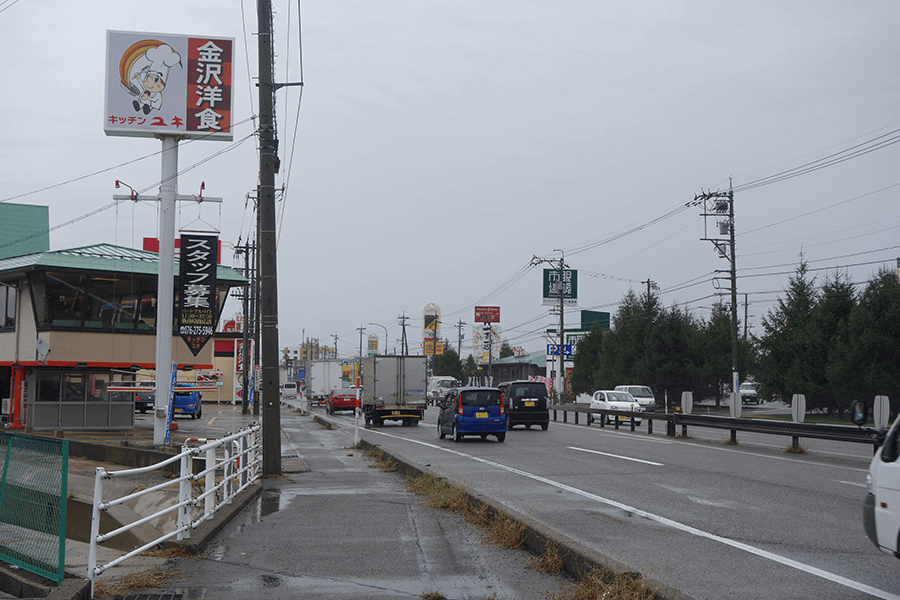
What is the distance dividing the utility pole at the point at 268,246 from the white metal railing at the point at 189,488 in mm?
940

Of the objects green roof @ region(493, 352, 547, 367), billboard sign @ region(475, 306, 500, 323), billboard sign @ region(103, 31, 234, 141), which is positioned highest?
billboard sign @ region(103, 31, 234, 141)

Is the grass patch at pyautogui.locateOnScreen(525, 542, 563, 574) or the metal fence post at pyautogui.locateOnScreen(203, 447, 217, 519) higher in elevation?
the metal fence post at pyautogui.locateOnScreen(203, 447, 217, 519)

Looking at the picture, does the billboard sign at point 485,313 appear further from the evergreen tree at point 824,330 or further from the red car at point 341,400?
the evergreen tree at point 824,330

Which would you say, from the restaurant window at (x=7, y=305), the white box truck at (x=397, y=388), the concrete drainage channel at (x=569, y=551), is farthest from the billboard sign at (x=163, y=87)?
the concrete drainage channel at (x=569, y=551)

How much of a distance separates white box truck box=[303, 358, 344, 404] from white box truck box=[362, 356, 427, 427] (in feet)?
93.1

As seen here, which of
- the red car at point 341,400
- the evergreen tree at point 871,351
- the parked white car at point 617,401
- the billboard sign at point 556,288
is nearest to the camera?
the parked white car at point 617,401

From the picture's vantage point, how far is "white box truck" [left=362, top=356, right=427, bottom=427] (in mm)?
38781

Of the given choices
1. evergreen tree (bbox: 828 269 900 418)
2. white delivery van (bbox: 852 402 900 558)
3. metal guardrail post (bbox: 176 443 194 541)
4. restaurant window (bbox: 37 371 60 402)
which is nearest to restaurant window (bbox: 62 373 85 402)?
restaurant window (bbox: 37 371 60 402)

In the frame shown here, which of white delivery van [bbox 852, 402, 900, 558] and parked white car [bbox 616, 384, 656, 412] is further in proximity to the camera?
parked white car [bbox 616, 384, 656, 412]

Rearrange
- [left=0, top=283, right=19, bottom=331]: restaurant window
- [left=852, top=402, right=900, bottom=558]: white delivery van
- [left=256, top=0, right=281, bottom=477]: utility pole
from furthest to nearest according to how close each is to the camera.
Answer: [left=0, top=283, right=19, bottom=331]: restaurant window
[left=256, top=0, right=281, bottom=477]: utility pole
[left=852, top=402, right=900, bottom=558]: white delivery van

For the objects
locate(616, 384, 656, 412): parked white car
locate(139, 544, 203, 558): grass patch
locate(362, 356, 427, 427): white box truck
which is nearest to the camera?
locate(139, 544, 203, 558): grass patch

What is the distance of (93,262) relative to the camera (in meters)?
31.4

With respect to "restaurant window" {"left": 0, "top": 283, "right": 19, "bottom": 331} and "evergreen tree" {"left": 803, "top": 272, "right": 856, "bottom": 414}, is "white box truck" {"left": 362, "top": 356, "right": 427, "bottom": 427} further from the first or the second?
"evergreen tree" {"left": 803, "top": 272, "right": 856, "bottom": 414}

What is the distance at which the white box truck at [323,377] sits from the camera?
67.8m
